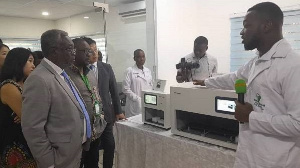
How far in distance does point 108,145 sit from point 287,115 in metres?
1.60

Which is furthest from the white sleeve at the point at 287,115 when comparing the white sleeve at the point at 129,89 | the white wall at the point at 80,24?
the white wall at the point at 80,24

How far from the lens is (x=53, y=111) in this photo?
1207 mm

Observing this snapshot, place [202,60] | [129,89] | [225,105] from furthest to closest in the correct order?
[129,89] → [202,60] → [225,105]

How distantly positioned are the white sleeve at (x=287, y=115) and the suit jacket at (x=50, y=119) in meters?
0.94

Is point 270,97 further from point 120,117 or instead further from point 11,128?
point 120,117

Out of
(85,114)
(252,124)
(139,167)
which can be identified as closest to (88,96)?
(85,114)

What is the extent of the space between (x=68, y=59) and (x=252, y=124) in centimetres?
101

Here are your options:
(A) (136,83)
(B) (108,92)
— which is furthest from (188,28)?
(B) (108,92)

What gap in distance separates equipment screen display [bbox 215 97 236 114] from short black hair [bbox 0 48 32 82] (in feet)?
3.93

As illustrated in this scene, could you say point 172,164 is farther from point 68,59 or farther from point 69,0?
point 69,0

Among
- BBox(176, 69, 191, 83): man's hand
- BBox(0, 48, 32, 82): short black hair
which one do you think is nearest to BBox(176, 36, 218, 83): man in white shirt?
BBox(176, 69, 191, 83): man's hand

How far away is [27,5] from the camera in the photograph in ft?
11.7

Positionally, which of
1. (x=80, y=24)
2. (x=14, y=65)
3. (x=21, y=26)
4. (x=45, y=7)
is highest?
(x=45, y=7)

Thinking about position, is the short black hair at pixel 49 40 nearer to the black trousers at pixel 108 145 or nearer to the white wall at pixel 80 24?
the black trousers at pixel 108 145
